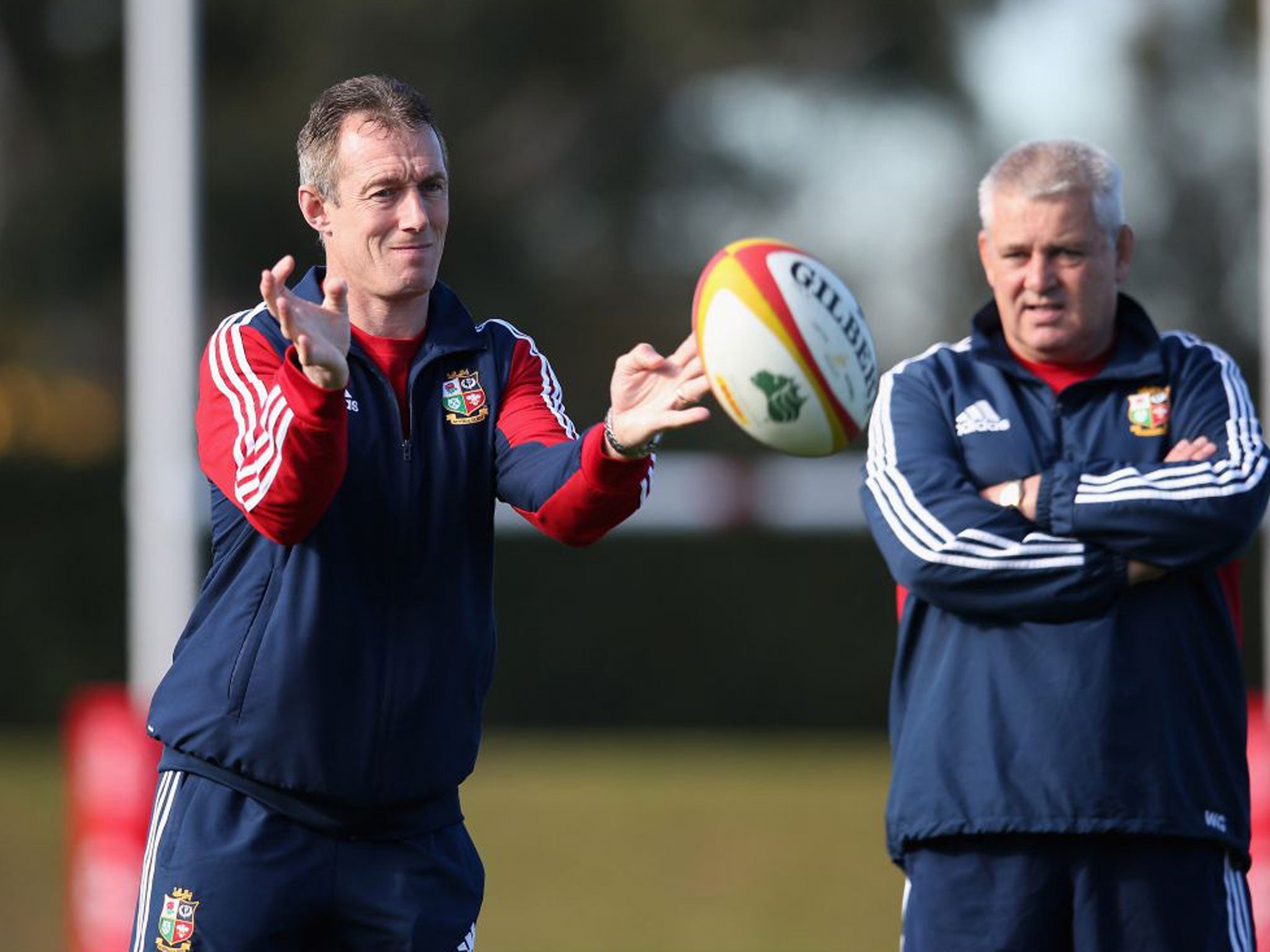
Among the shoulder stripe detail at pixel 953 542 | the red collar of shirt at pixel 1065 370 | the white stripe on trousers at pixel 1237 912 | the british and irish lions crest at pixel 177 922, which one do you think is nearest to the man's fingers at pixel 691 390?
the shoulder stripe detail at pixel 953 542

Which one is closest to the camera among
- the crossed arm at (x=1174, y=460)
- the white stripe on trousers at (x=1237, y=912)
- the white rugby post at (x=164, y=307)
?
the white stripe on trousers at (x=1237, y=912)

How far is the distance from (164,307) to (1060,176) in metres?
5.59

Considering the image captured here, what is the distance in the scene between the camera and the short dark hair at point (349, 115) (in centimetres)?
394

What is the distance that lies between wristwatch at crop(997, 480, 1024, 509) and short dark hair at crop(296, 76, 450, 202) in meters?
1.25

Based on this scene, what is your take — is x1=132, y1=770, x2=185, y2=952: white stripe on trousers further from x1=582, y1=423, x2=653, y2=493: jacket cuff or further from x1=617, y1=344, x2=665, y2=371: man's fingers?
x1=617, y1=344, x2=665, y2=371: man's fingers

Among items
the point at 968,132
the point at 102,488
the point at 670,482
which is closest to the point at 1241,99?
the point at 968,132

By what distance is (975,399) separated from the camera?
444 cm

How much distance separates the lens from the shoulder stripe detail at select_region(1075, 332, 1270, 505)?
4.20m

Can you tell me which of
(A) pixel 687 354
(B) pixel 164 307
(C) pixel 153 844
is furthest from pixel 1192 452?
(B) pixel 164 307

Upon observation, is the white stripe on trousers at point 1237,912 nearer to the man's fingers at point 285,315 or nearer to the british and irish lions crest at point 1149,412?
the british and irish lions crest at point 1149,412

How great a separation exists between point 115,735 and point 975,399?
3.54 meters

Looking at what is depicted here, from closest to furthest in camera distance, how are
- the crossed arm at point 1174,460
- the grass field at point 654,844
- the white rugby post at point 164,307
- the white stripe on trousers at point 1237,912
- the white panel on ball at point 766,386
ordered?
the white panel on ball at point 766,386 → the white stripe on trousers at point 1237,912 → the crossed arm at point 1174,460 → the grass field at point 654,844 → the white rugby post at point 164,307

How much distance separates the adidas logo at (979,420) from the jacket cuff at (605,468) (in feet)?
2.88

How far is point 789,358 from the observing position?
12.6 ft
